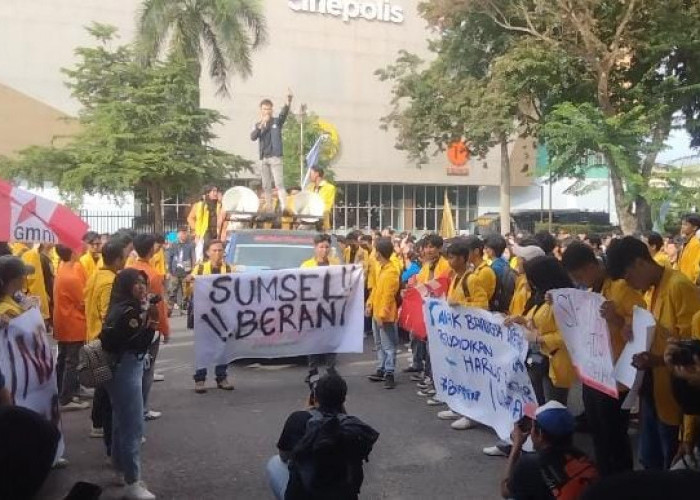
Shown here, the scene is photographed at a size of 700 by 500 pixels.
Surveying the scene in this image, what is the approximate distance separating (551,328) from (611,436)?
121 centimetres

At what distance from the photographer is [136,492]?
18.9 ft

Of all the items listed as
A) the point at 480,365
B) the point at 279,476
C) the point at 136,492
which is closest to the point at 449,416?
the point at 480,365

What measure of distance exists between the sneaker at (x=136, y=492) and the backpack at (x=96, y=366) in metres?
0.77

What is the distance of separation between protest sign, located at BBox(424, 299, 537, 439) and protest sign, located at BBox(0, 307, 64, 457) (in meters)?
3.48

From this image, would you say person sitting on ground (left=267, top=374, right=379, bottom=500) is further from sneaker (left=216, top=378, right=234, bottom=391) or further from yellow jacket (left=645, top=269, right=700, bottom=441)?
sneaker (left=216, top=378, right=234, bottom=391)

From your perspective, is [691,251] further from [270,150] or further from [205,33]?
[205,33]

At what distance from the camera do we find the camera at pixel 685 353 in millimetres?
3809

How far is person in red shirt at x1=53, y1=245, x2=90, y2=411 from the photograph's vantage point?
8.38 meters

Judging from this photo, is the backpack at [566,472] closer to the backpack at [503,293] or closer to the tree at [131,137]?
the backpack at [503,293]

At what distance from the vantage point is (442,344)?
313 inches

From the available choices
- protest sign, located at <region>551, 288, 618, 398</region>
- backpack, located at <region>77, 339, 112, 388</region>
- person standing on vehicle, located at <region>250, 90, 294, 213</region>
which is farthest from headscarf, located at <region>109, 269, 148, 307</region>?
person standing on vehicle, located at <region>250, 90, 294, 213</region>

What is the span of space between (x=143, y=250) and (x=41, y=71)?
40.6 metres

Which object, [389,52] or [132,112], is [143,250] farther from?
[389,52]

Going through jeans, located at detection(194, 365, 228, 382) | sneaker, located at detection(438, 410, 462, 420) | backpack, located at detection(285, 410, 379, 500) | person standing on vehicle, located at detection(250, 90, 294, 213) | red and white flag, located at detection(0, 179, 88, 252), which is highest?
person standing on vehicle, located at detection(250, 90, 294, 213)
